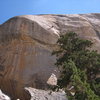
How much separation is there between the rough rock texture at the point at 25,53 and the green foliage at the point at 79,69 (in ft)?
26.8

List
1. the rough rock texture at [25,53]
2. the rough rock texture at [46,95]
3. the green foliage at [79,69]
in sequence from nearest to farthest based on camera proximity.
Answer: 1. the green foliage at [79,69]
2. the rough rock texture at [46,95]
3. the rough rock texture at [25,53]

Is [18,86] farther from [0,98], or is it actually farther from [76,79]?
[0,98]

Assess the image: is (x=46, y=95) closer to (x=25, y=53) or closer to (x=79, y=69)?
(x=25, y=53)

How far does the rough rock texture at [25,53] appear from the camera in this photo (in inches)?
1156

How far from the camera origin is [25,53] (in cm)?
3055

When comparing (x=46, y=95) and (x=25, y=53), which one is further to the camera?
(x=25, y=53)

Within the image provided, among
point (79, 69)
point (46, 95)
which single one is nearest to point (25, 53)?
point (46, 95)

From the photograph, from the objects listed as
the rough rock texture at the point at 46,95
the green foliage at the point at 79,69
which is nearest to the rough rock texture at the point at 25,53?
the rough rock texture at the point at 46,95

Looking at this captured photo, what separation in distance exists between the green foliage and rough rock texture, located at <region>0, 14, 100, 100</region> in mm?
8155

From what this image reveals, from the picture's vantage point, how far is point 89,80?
62.6ft

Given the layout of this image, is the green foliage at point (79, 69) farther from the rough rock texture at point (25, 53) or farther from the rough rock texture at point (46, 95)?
the rough rock texture at point (25, 53)

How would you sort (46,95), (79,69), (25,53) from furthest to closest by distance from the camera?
(25,53)
(46,95)
(79,69)

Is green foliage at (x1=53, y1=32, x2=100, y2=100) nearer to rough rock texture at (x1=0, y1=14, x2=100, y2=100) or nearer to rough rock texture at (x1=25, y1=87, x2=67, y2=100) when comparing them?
rough rock texture at (x1=25, y1=87, x2=67, y2=100)

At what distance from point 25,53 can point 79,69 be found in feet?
42.9
